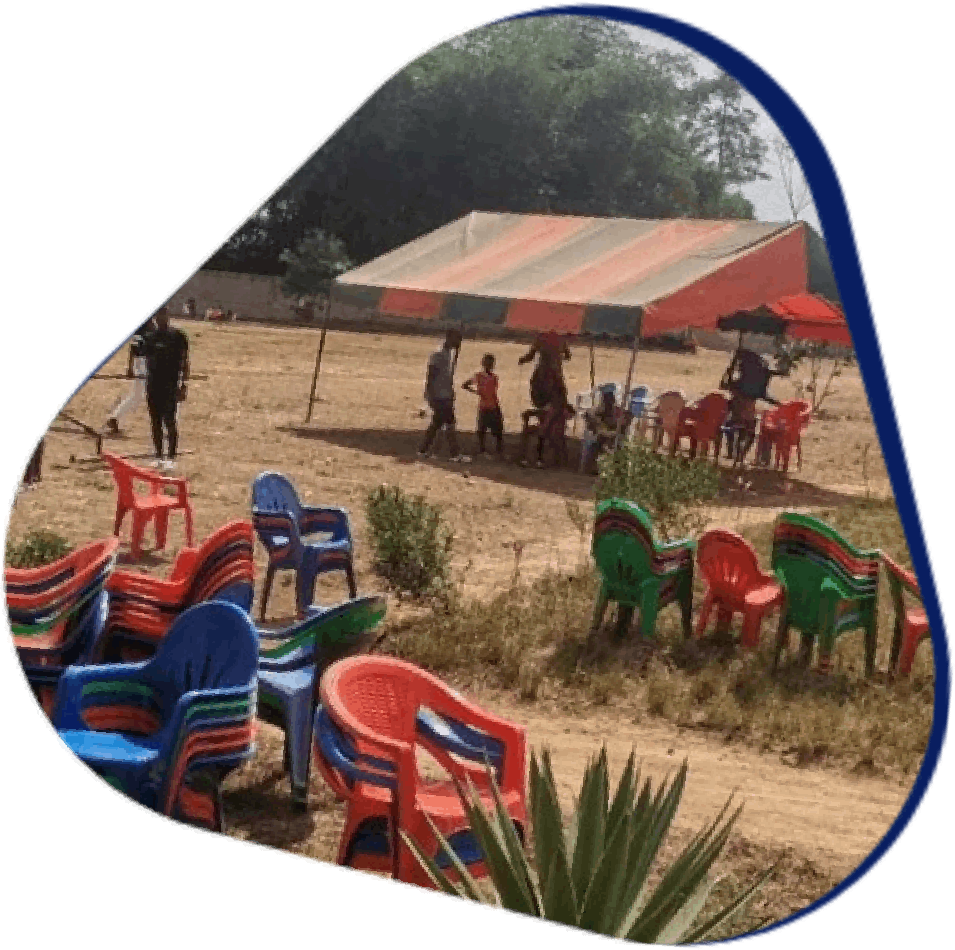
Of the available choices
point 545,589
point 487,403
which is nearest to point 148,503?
point 487,403

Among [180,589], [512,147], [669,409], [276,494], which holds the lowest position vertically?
[180,589]

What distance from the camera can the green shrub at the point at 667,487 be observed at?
4.83m

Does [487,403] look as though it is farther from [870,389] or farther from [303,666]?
[870,389]

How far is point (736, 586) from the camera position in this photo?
15.4 ft

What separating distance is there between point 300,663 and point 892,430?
161cm

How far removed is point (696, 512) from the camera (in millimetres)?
4828

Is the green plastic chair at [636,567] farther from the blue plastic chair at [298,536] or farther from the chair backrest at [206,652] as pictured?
the chair backrest at [206,652]

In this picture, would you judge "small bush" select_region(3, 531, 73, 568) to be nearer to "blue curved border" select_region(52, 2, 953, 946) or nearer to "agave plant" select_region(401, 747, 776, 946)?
"agave plant" select_region(401, 747, 776, 946)

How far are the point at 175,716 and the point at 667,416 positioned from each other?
1.35 metres

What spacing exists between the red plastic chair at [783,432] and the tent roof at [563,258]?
359mm

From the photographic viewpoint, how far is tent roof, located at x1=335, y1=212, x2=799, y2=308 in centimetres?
477

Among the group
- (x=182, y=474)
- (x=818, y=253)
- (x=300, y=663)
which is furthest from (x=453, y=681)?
(x=818, y=253)

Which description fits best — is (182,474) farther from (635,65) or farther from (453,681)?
(635,65)

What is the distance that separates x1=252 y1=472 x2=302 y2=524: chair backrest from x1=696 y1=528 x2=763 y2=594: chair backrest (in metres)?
1.10
